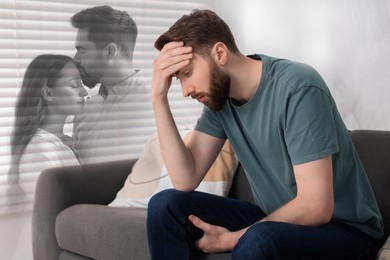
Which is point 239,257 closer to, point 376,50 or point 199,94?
point 199,94

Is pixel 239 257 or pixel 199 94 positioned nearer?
pixel 239 257

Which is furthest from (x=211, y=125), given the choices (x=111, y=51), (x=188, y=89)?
(x=111, y=51)

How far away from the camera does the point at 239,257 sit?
1652 mm

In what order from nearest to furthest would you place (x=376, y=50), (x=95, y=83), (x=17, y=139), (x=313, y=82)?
1. (x=313, y=82)
2. (x=376, y=50)
3. (x=17, y=139)
4. (x=95, y=83)

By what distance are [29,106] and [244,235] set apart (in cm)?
184

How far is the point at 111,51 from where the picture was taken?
3516 millimetres

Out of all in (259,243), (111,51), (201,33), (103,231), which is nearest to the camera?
(259,243)

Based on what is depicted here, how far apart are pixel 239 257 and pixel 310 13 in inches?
62.6

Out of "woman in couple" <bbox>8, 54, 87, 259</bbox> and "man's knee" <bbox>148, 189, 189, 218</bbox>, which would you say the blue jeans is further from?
"woman in couple" <bbox>8, 54, 87, 259</bbox>

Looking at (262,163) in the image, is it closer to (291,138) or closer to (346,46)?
(291,138)

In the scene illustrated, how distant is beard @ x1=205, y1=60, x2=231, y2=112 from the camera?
1837mm

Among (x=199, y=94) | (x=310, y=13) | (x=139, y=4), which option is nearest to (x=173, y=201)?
(x=199, y=94)

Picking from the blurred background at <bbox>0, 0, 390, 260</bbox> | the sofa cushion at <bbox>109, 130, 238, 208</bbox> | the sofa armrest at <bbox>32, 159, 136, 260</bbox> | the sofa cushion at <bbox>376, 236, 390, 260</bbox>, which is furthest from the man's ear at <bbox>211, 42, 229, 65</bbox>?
the sofa armrest at <bbox>32, 159, 136, 260</bbox>

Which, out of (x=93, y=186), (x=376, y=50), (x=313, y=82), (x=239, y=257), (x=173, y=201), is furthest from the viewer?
(x=93, y=186)
